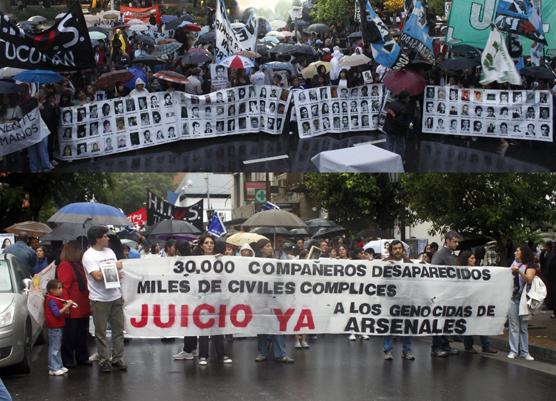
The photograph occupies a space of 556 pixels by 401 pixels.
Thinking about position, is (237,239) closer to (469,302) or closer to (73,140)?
(73,140)

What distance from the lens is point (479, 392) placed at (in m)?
10.7

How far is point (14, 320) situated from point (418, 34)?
14447 millimetres

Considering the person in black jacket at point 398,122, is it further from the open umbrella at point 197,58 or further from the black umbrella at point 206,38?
the black umbrella at point 206,38

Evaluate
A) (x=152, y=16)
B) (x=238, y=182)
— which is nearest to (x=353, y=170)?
(x=152, y=16)

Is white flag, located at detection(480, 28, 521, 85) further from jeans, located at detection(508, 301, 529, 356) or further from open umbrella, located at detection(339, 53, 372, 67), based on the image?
jeans, located at detection(508, 301, 529, 356)

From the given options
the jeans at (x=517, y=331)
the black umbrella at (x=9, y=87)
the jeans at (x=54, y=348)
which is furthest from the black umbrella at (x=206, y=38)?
→ the jeans at (x=54, y=348)

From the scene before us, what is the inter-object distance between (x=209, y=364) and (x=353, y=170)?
28.1 feet

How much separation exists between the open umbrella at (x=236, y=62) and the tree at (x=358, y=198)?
47.4 ft

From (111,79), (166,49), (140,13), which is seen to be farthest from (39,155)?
(140,13)

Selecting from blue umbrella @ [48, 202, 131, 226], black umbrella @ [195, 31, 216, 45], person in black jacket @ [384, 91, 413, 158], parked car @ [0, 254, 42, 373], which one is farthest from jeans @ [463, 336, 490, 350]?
black umbrella @ [195, 31, 216, 45]

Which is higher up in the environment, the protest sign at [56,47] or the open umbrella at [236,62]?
the protest sign at [56,47]

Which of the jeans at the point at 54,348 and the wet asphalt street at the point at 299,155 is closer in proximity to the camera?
the jeans at the point at 54,348

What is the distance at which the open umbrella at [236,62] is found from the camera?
24.8 meters

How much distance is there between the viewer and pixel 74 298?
40.1 feet
